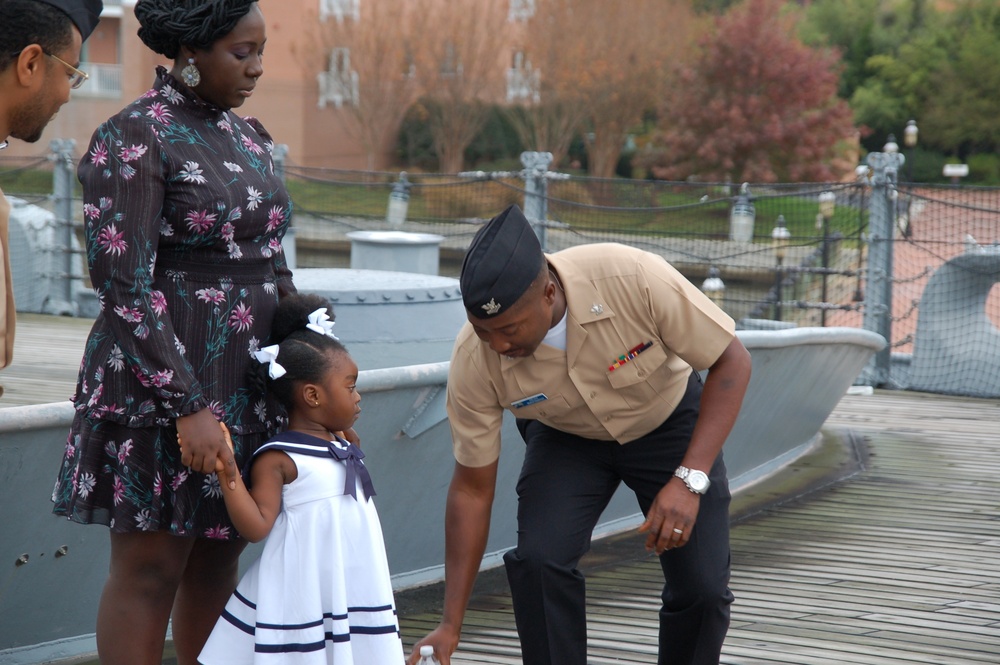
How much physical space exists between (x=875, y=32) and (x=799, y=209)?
805 inches

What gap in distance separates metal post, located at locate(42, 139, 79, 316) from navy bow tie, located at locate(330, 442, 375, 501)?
32.6 ft

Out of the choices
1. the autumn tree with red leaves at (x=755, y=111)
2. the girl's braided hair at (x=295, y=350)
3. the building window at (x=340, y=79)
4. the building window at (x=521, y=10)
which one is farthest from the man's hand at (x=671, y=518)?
the building window at (x=521, y=10)

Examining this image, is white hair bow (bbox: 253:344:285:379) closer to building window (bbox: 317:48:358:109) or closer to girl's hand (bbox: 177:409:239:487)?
girl's hand (bbox: 177:409:239:487)

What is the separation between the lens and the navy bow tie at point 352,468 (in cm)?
282

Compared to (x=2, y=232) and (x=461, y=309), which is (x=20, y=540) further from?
(x=461, y=309)

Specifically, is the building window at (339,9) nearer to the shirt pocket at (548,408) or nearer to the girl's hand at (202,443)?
the shirt pocket at (548,408)

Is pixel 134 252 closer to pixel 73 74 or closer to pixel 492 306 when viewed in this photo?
pixel 73 74

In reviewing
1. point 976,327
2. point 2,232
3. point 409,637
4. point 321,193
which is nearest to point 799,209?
point 321,193

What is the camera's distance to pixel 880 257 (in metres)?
10.0

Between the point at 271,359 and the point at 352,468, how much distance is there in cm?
33

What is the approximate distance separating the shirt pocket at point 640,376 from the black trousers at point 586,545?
0.12m

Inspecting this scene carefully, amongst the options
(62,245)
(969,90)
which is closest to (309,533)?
(62,245)

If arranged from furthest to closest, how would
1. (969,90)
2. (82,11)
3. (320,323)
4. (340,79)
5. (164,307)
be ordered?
(969,90)
(340,79)
(320,323)
(164,307)
(82,11)

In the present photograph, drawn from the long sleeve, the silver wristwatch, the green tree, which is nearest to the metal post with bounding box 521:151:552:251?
the silver wristwatch
